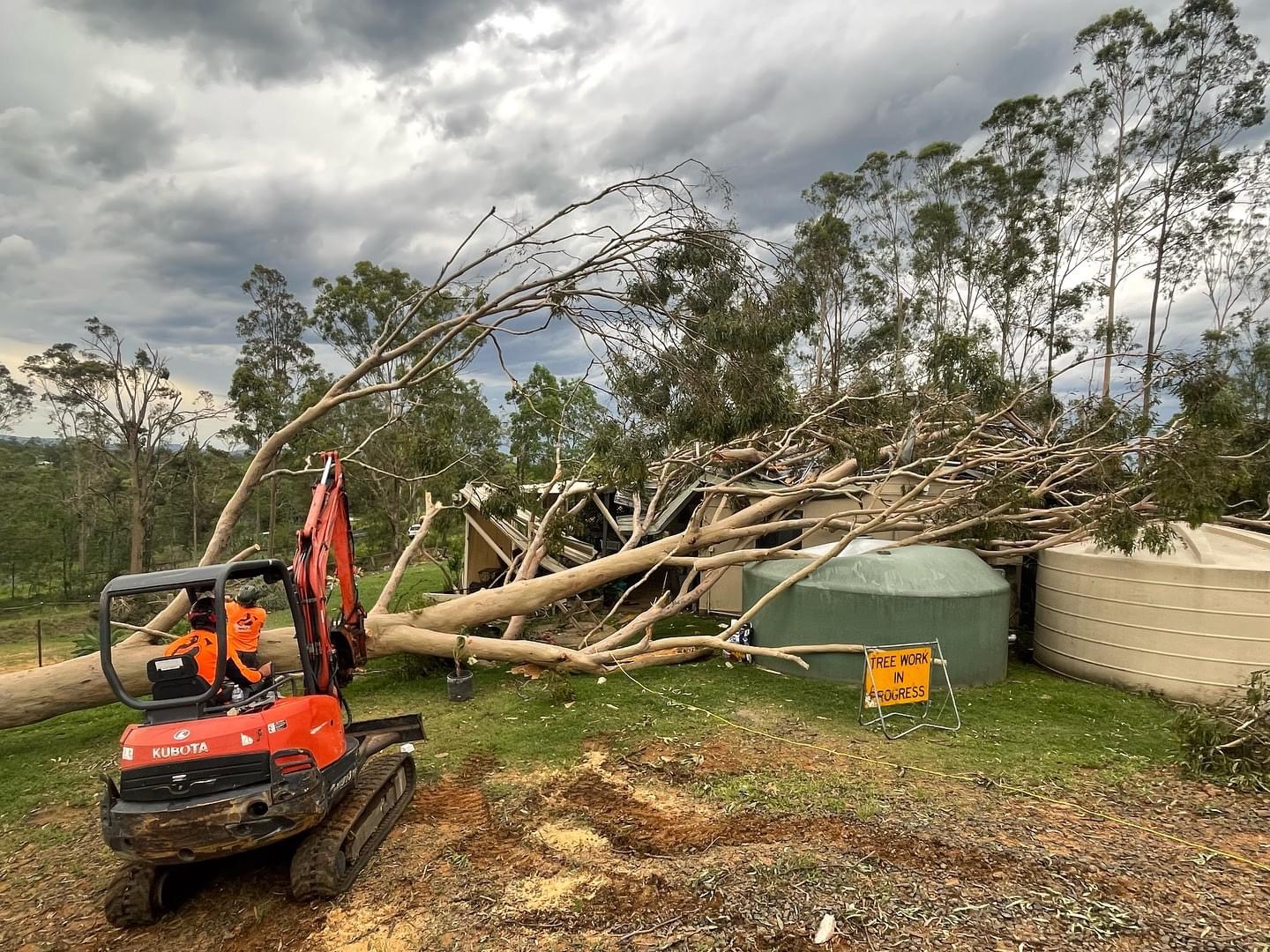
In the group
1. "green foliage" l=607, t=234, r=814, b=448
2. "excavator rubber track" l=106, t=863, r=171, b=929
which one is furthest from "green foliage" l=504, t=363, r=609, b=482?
"excavator rubber track" l=106, t=863, r=171, b=929

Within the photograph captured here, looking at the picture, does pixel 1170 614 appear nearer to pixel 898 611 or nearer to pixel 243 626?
pixel 898 611

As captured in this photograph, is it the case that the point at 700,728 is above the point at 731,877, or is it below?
below

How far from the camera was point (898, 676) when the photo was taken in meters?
8.25

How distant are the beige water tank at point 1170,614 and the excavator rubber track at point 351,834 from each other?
10464 millimetres

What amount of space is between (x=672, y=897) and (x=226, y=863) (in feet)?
11.8

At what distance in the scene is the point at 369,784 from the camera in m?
5.46

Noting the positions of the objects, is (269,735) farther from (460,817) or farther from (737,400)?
(737,400)

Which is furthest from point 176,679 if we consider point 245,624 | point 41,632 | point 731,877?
point 41,632

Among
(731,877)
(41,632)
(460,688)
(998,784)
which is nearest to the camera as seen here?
(731,877)

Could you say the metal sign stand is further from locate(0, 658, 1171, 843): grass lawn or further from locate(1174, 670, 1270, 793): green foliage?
locate(1174, 670, 1270, 793): green foliage

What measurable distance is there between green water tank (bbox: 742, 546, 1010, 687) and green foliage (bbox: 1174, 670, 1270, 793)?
292 cm

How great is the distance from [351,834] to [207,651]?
5.70 feet

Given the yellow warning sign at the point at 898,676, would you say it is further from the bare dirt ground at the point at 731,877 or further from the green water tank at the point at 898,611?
the bare dirt ground at the point at 731,877

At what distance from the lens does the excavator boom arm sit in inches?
209
